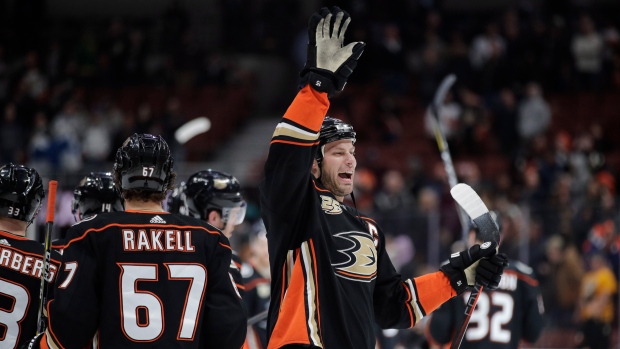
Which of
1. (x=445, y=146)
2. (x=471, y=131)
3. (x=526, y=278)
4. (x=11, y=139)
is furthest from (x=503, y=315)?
(x=11, y=139)

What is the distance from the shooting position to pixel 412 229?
32.5 ft

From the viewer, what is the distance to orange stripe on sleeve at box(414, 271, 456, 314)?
12.4 feet

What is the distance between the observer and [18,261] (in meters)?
3.70

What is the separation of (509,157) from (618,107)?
1.70 metres

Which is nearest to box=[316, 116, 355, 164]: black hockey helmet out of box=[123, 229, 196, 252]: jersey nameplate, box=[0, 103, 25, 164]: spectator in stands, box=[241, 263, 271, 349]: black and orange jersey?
box=[123, 229, 196, 252]: jersey nameplate

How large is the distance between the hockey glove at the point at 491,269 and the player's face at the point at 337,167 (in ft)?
1.90

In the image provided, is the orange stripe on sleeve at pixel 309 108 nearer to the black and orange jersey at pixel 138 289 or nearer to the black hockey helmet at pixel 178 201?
the black and orange jersey at pixel 138 289

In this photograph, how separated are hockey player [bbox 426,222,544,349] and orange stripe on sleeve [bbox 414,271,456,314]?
6.19 feet

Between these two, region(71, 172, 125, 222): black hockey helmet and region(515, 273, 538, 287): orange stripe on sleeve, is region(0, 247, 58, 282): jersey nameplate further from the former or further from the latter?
region(515, 273, 538, 287): orange stripe on sleeve

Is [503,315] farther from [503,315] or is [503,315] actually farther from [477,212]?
[477,212]

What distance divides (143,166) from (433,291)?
4.07ft

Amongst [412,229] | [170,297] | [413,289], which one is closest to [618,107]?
[412,229]

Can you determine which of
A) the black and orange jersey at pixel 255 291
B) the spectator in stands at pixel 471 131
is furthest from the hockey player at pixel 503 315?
the spectator in stands at pixel 471 131

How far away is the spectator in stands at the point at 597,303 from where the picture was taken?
26.6 ft
